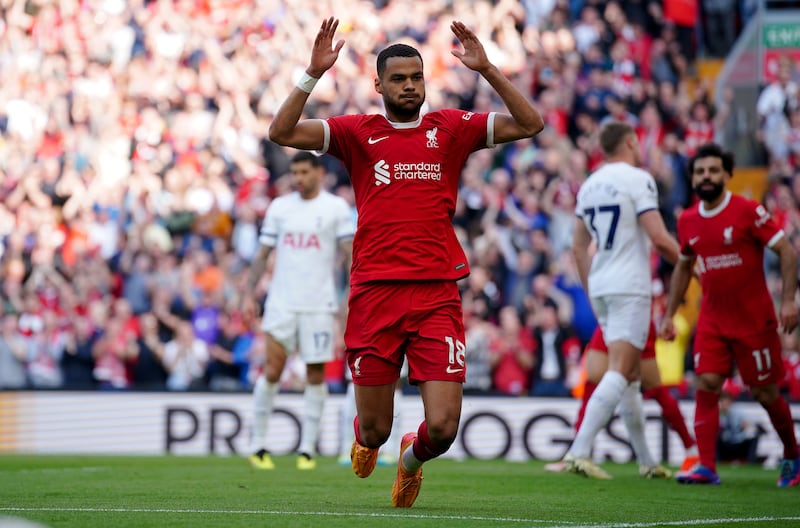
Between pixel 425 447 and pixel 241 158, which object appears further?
pixel 241 158

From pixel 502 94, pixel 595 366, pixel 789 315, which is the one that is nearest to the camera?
pixel 502 94

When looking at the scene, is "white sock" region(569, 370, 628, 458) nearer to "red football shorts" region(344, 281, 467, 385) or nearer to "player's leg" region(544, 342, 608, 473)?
"player's leg" region(544, 342, 608, 473)

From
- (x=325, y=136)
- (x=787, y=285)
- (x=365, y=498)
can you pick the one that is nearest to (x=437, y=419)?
(x=365, y=498)

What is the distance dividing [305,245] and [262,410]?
60.4 inches

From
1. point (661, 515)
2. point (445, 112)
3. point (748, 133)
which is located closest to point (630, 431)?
point (661, 515)

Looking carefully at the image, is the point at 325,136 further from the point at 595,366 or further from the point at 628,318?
the point at 595,366

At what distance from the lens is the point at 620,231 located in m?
11.1

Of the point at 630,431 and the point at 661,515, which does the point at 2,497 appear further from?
the point at 630,431

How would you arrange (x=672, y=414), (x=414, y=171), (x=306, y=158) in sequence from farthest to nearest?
(x=306, y=158) < (x=672, y=414) < (x=414, y=171)

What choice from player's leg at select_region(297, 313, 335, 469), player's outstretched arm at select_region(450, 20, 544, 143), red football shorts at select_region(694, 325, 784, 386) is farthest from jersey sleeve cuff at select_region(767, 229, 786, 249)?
player's leg at select_region(297, 313, 335, 469)

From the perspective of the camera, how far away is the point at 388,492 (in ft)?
31.9

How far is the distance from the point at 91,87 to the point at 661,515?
19.0 m

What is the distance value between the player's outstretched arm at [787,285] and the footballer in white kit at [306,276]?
3.89 meters

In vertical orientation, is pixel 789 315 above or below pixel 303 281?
below
